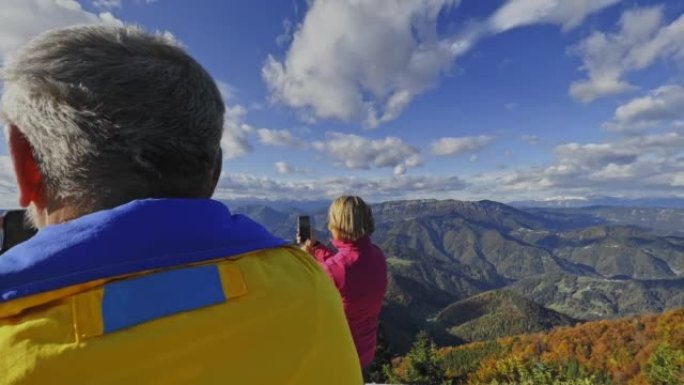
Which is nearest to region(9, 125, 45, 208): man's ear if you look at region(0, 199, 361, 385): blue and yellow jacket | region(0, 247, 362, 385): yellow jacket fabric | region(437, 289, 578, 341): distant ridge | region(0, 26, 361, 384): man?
region(0, 26, 361, 384): man

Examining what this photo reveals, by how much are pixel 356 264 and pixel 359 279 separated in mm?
142

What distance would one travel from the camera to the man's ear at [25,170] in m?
1.06

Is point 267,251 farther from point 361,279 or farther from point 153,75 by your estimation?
point 361,279

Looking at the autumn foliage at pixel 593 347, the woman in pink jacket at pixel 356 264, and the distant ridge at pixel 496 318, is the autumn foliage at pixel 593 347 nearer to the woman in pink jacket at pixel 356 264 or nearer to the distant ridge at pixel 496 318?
the distant ridge at pixel 496 318

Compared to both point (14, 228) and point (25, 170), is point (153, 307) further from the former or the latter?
point (14, 228)

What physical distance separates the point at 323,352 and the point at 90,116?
2.29 feet

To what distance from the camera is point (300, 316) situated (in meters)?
0.96

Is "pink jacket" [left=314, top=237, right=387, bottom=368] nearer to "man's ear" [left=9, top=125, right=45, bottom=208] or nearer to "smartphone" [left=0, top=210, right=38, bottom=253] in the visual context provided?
"smartphone" [left=0, top=210, right=38, bottom=253]

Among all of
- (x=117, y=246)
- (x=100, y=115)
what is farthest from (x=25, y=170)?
(x=117, y=246)

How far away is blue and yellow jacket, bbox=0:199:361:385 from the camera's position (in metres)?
0.73

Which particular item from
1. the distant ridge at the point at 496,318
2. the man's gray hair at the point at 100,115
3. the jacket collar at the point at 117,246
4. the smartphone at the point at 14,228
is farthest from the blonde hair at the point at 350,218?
the distant ridge at the point at 496,318

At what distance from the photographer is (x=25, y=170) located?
106 cm

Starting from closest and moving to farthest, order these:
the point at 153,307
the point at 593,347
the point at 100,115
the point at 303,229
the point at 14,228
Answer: the point at 153,307 → the point at 100,115 → the point at 14,228 → the point at 303,229 → the point at 593,347

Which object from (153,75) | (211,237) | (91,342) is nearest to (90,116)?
(153,75)
